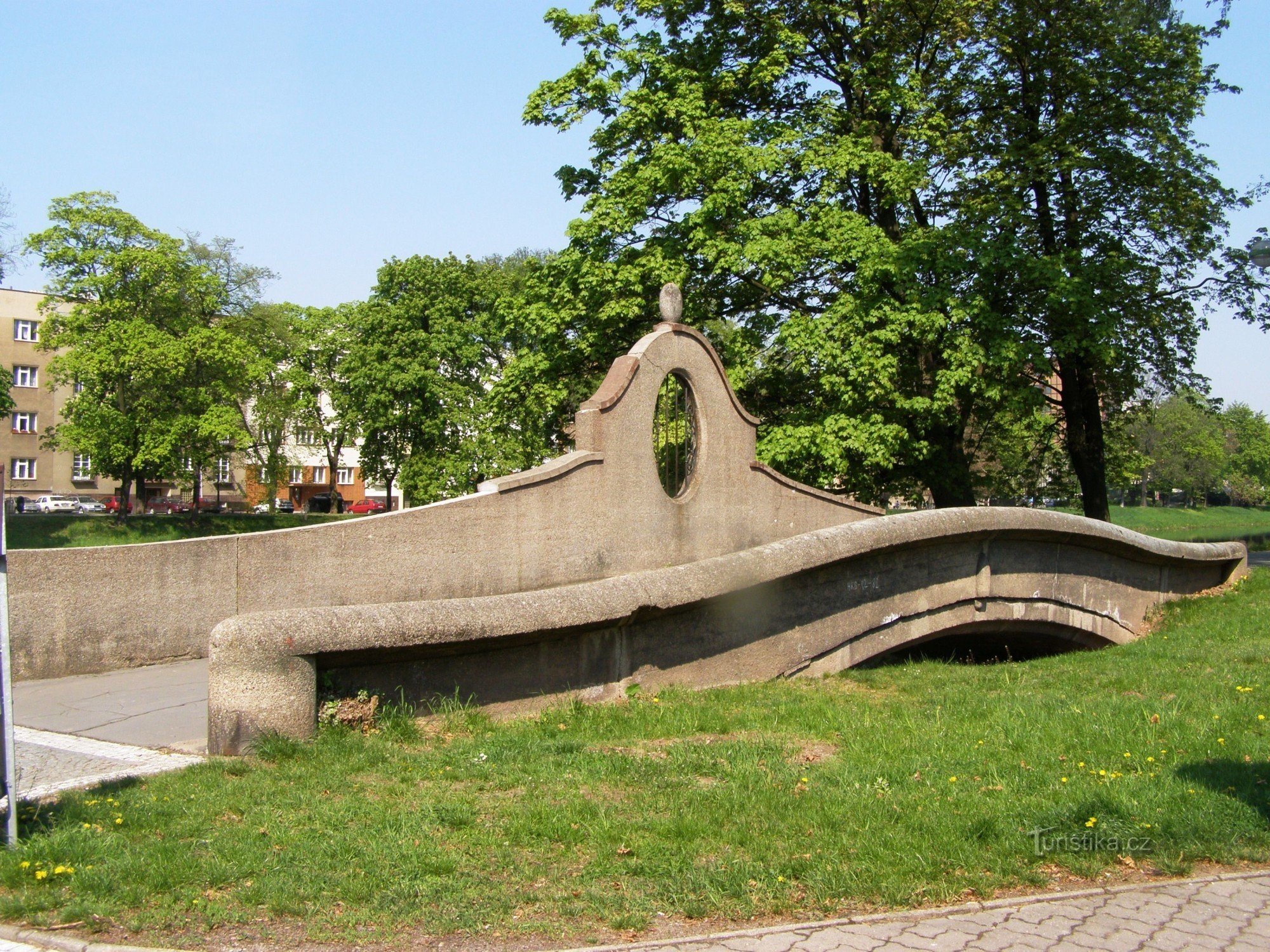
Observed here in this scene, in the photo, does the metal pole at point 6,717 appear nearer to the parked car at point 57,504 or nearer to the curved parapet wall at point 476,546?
the curved parapet wall at point 476,546

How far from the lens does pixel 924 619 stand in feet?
35.4

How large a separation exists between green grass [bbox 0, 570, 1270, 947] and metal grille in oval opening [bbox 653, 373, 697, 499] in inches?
177

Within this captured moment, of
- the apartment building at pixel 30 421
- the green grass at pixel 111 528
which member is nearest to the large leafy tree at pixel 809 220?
the green grass at pixel 111 528

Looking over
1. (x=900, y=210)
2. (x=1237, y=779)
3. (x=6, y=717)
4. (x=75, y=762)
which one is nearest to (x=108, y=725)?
(x=75, y=762)

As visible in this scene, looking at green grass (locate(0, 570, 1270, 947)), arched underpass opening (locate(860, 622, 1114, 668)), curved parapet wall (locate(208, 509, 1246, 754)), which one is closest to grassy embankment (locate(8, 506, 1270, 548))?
arched underpass opening (locate(860, 622, 1114, 668))

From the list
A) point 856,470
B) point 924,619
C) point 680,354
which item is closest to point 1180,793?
point 924,619

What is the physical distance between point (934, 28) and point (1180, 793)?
56.7 ft

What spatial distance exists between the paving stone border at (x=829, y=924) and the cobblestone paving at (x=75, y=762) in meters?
1.64

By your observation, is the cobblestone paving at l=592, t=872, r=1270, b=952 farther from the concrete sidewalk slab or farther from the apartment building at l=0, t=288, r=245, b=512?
the apartment building at l=0, t=288, r=245, b=512

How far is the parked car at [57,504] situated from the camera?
186 ft

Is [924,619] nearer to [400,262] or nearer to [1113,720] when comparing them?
[1113,720]

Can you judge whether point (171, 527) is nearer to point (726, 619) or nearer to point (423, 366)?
point (423, 366)

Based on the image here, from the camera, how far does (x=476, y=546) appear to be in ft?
33.6

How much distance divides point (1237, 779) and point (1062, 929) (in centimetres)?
231
